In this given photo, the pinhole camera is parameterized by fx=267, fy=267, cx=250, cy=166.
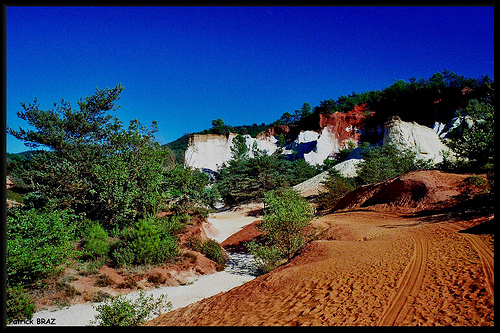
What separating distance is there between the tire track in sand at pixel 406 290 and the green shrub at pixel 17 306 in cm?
744

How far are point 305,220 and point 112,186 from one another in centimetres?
941

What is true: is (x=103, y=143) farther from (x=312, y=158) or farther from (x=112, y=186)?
(x=312, y=158)

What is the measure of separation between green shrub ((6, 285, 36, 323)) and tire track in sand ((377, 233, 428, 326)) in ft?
24.4

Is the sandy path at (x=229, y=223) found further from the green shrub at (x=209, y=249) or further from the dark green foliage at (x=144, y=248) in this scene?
the dark green foliage at (x=144, y=248)

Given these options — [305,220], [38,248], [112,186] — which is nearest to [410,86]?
[305,220]

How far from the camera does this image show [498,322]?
290 cm

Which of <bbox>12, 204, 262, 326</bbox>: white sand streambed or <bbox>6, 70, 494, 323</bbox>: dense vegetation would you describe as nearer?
<bbox>12, 204, 262, 326</bbox>: white sand streambed

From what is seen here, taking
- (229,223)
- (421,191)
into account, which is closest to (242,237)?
(229,223)

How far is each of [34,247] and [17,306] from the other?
1800 mm

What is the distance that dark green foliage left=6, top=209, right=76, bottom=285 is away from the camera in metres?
6.88

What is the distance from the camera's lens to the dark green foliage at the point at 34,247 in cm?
688

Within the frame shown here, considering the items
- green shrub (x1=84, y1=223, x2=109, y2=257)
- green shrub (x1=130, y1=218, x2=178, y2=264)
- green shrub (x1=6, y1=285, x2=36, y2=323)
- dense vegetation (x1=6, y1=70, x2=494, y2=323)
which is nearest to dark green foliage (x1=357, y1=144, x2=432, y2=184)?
dense vegetation (x1=6, y1=70, x2=494, y2=323)

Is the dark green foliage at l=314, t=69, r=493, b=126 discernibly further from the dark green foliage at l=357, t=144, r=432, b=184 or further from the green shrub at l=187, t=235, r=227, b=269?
the green shrub at l=187, t=235, r=227, b=269

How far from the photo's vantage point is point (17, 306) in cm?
603
